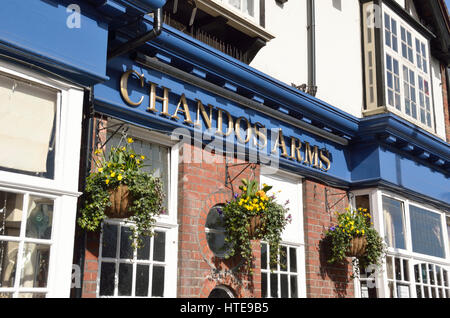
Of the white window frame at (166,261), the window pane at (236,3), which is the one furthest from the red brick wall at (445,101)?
the white window frame at (166,261)

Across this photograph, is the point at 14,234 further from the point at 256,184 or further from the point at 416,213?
the point at 416,213

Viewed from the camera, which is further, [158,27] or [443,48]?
[443,48]

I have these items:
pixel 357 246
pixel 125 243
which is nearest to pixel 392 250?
pixel 357 246

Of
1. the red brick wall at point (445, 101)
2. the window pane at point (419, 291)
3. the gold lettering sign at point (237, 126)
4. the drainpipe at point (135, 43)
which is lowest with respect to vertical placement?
the window pane at point (419, 291)

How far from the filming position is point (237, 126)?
23.4 feet

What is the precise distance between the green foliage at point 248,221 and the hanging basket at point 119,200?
176cm

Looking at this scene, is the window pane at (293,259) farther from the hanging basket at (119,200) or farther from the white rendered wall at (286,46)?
the hanging basket at (119,200)

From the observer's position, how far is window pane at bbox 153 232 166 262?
6.05 m

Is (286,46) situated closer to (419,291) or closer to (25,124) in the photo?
(419,291)

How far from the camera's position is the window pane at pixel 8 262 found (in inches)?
169

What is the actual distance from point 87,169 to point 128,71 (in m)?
1.27
